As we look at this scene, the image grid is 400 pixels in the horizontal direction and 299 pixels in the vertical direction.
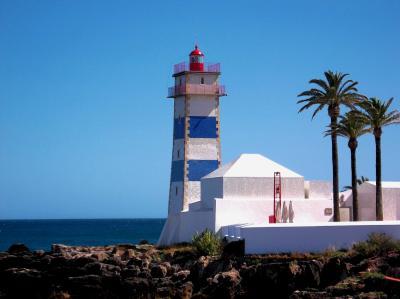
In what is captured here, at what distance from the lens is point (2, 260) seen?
36.4 m

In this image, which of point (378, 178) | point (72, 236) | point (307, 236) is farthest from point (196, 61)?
point (72, 236)

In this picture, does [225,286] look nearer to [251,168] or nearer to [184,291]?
[184,291]

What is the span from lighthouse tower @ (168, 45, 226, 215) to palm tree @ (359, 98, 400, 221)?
9689mm

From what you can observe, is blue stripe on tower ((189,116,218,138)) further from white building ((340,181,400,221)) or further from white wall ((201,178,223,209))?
white building ((340,181,400,221))

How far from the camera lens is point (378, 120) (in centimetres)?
3875

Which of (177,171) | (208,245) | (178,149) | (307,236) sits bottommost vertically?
(208,245)

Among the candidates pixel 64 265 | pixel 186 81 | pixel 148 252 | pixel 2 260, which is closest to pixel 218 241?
pixel 148 252

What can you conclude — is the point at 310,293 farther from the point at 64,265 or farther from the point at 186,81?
the point at 186,81

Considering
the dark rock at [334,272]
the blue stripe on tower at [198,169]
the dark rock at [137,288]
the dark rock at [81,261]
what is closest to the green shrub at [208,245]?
the dark rock at [81,261]

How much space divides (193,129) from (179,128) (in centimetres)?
91

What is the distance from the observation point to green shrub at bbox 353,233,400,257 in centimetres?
3206

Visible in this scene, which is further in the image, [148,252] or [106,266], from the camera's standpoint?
[148,252]

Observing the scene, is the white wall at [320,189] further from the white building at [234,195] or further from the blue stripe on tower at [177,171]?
the blue stripe on tower at [177,171]

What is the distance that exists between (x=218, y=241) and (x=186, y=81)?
495 inches
